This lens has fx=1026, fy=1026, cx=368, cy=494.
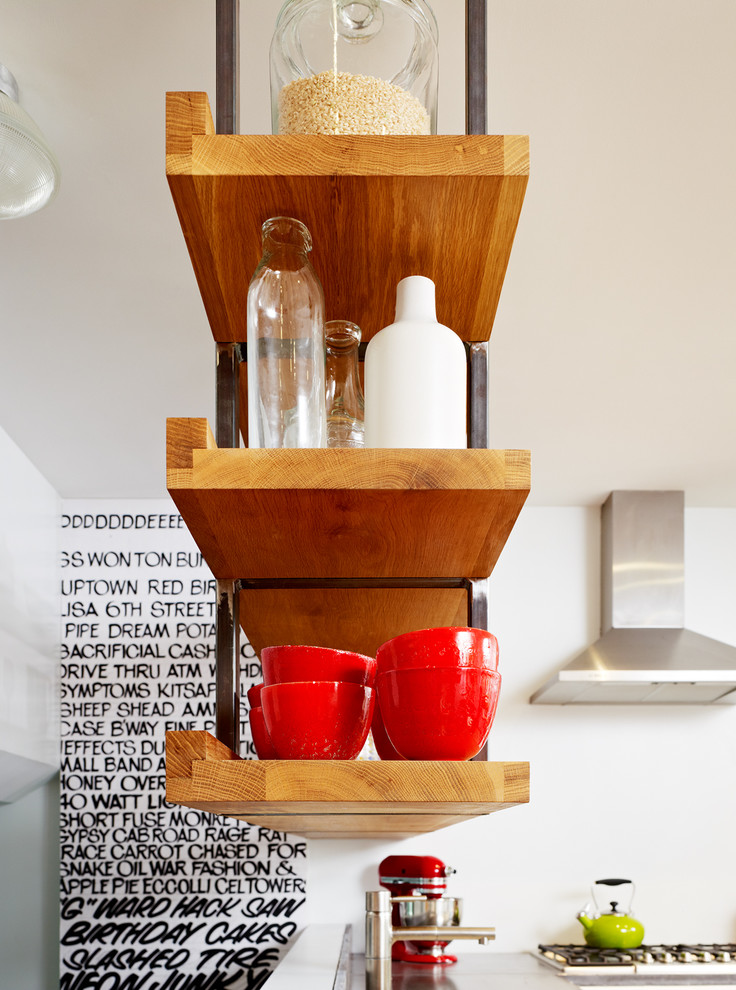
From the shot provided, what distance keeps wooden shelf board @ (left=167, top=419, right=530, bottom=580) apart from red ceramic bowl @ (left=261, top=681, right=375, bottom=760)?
0.20m

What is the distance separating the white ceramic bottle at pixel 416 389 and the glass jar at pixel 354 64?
24 centimetres

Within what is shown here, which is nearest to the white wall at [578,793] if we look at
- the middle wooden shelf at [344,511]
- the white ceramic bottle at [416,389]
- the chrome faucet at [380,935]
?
the chrome faucet at [380,935]

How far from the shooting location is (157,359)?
2865mm

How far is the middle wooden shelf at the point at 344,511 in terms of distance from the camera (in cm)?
107

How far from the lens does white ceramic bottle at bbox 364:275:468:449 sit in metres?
1.11

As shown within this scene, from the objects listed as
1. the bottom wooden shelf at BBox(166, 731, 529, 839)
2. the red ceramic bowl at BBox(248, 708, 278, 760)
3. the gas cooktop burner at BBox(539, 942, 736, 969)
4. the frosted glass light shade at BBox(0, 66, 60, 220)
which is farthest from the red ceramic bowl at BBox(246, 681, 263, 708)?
the gas cooktop burner at BBox(539, 942, 736, 969)

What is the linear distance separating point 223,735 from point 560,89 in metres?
1.22

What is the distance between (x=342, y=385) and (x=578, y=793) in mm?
3159

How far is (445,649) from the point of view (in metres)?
1.08

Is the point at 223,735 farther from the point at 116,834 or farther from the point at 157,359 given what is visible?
the point at 116,834

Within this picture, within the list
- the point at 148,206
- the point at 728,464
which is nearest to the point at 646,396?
the point at 728,464

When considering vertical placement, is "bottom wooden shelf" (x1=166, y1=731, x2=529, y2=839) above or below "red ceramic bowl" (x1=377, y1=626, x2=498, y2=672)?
below

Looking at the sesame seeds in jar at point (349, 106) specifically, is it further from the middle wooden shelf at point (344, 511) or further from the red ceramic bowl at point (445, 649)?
the red ceramic bowl at point (445, 649)

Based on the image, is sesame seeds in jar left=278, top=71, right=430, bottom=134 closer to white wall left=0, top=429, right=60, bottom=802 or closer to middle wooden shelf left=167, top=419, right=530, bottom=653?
middle wooden shelf left=167, top=419, right=530, bottom=653
